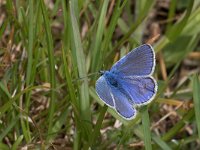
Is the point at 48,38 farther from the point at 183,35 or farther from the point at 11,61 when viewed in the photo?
the point at 183,35

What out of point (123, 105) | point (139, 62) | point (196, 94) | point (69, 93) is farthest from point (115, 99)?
point (196, 94)

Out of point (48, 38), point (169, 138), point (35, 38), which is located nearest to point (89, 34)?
point (35, 38)

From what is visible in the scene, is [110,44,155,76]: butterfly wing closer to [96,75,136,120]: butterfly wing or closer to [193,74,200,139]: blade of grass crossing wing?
[96,75,136,120]: butterfly wing

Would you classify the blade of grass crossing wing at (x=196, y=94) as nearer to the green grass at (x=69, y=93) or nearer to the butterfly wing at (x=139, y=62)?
the green grass at (x=69, y=93)

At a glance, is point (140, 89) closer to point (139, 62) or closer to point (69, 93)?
point (139, 62)

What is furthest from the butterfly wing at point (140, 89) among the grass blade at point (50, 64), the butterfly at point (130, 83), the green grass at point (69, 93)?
the grass blade at point (50, 64)

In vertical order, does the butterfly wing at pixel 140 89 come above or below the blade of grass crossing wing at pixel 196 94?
above
